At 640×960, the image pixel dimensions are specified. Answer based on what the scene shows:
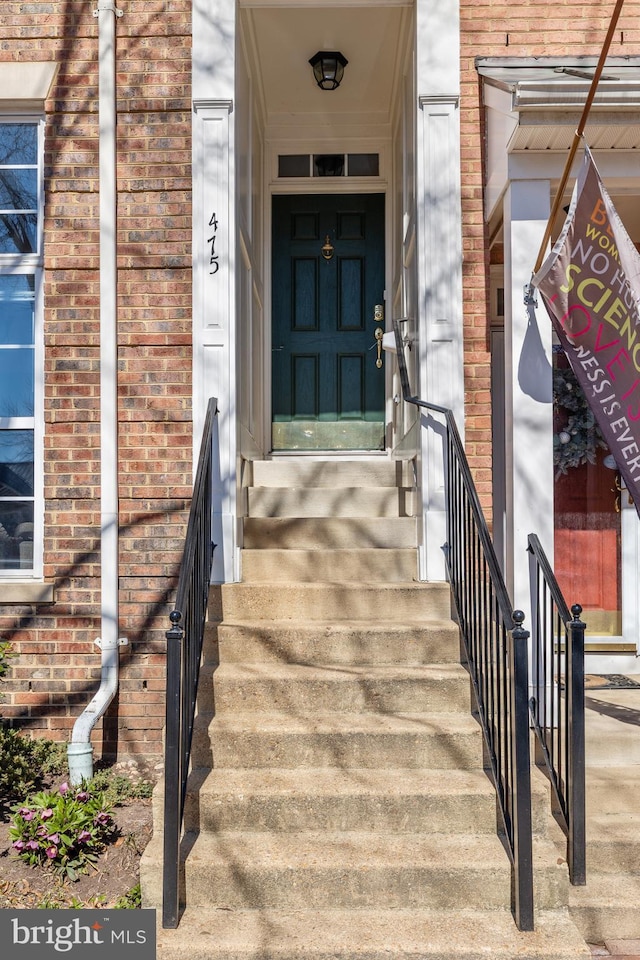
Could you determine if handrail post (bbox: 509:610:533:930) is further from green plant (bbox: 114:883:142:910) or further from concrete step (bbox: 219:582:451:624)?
green plant (bbox: 114:883:142:910)

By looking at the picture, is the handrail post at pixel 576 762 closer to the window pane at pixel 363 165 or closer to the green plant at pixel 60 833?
the green plant at pixel 60 833

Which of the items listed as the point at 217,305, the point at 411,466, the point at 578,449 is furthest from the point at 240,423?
the point at 578,449

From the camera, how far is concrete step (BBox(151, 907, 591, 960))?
9.27ft

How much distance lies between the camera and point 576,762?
323 centimetres

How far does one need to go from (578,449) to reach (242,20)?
11.3 feet

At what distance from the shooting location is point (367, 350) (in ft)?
21.4

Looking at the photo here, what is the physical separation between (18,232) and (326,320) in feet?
8.04

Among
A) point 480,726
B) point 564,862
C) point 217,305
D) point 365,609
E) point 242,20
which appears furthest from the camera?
point 242,20

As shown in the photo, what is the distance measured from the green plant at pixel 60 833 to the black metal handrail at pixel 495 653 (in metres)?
1.76

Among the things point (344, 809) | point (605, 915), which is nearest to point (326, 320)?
point (344, 809)

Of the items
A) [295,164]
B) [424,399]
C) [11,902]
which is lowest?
[11,902]

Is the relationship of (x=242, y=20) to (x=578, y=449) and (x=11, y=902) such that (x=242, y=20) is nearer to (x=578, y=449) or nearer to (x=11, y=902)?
(x=578, y=449)

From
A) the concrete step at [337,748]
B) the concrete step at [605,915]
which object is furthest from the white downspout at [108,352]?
the concrete step at [605,915]

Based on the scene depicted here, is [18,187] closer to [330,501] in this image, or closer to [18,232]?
[18,232]
